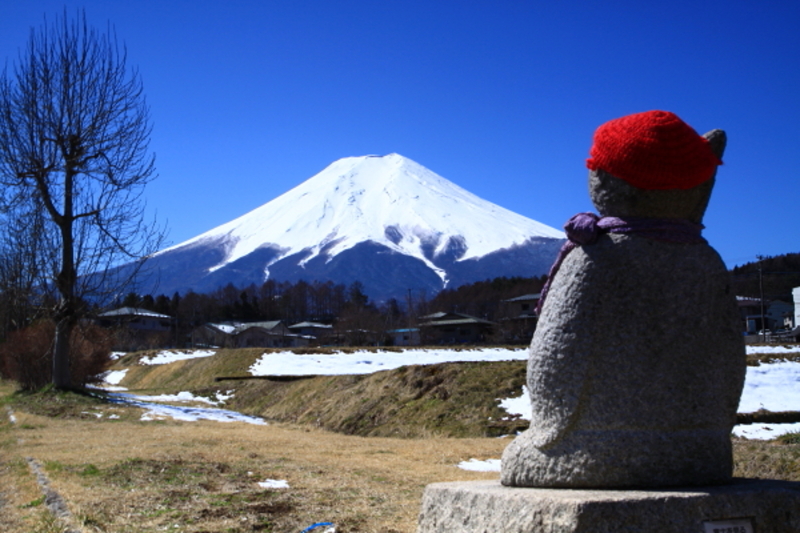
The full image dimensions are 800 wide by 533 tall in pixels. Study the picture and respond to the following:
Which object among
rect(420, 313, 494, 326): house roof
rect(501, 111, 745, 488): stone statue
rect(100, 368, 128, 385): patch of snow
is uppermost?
rect(420, 313, 494, 326): house roof

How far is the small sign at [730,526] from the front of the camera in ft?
11.4

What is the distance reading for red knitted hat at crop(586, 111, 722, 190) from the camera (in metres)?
4.21

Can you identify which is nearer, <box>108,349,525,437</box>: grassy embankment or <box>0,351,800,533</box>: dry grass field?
<box>0,351,800,533</box>: dry grass field

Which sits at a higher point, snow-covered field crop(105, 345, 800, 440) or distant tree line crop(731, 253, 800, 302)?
distant tree line crop(731, 253, 800, 302)

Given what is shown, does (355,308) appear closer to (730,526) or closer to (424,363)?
(424,363)

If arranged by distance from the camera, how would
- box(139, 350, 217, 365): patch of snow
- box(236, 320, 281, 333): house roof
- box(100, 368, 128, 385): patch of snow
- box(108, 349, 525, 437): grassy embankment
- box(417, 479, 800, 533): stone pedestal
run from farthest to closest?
box(236, 320, 281, 333): house roof → box(139, 350, 217, 365): patch of snow → box(100, 368, 128, 385): patch of snow → box(108, 349, 525, 437): grassy embankment → box(417, 479, 800, 533): stone pedestal

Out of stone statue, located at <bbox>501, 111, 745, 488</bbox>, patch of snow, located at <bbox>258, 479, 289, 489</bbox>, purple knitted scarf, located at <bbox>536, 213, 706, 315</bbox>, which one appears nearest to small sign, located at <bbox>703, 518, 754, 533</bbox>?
stone statue, located at <bbox>501, 111, 745, 488</bbox>

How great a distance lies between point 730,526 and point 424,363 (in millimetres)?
19758

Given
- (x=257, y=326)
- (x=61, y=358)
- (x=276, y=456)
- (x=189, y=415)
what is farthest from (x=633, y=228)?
(x=257, y=326)

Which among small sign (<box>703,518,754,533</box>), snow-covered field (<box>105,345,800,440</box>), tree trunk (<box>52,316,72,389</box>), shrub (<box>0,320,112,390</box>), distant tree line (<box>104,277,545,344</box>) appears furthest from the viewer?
distant tree line (<box>104,277,545,344</box>)

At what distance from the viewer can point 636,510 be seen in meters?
3.40

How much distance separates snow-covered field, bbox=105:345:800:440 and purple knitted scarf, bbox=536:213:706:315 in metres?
5.59

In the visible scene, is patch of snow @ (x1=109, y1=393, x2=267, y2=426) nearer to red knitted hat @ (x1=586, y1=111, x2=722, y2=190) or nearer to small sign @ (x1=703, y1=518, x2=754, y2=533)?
red knitted hat @ (x1=586, y1=111, x2=722, y2=190)

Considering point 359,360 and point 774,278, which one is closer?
point 359,360
